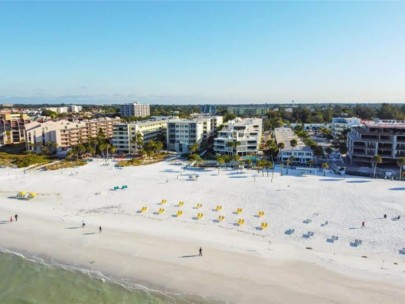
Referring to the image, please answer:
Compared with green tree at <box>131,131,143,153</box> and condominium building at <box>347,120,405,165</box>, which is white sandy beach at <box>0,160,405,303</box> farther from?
green tree at <box>131,131,143,153</box>

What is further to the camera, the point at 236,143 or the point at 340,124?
the point at 340,124

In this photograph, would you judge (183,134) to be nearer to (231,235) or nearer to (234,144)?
(234,144)

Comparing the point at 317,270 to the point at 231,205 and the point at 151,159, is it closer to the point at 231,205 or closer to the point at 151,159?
the point at 231,205

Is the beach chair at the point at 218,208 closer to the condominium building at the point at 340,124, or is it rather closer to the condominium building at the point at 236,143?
the condominium building at the point at 236,143

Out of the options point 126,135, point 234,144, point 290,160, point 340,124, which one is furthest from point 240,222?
point 340,124

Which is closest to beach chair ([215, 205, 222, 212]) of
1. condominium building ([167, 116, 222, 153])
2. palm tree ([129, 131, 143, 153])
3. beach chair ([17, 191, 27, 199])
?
beach chair ([17, 191, 27, 199])

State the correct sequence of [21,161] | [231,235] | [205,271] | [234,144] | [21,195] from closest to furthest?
[205,271], [231,235], [21,195], [21,161], [234,144]
